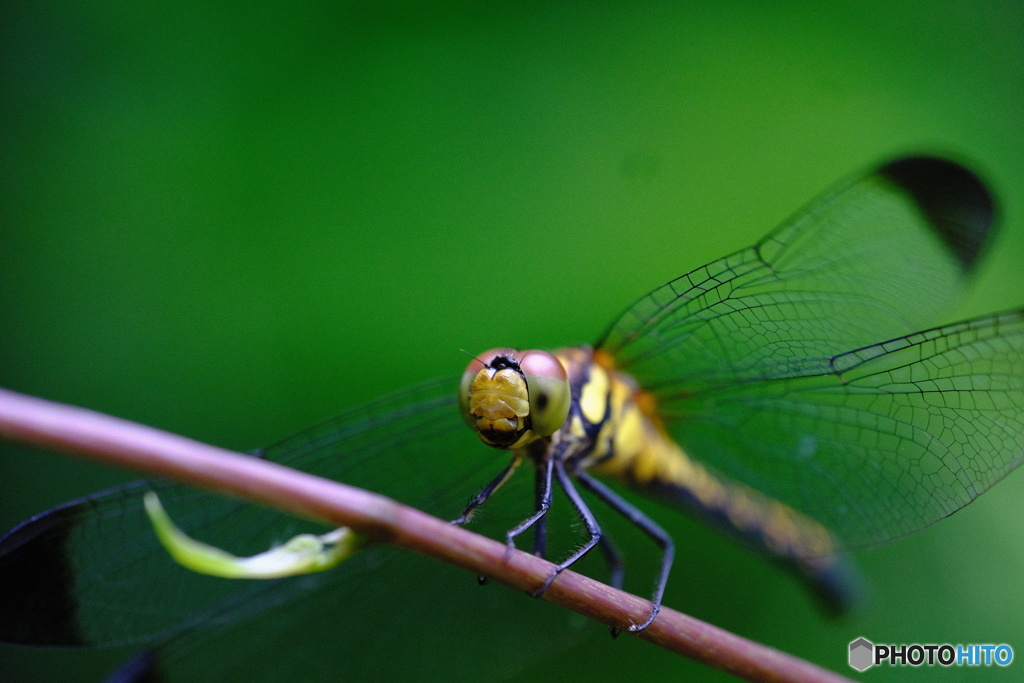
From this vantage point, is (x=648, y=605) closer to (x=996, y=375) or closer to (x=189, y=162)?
(x=996, y=375)

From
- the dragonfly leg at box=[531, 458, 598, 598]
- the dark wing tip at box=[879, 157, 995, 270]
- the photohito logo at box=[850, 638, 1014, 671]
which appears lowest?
the photohito logo at box=[850, 638, 1014, 671]

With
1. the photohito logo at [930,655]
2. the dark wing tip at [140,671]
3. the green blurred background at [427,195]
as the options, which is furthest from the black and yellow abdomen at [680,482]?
the dark wing tip at [140,671]

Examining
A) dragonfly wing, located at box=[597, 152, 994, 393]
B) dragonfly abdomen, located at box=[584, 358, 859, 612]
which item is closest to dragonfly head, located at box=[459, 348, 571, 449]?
dragonfly wing, located at box=[597, 152, 994, 393]

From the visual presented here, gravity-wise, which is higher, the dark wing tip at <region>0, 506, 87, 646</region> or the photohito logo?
the dark wing tip at <region>0, 506, 87, 646</region>

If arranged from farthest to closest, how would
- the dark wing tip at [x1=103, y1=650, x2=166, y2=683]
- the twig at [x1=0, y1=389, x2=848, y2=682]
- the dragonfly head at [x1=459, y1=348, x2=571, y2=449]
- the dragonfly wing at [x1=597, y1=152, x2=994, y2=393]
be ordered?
the dragonfly wing at [x1=597, y1=152, x2=994, y2=393] → the dark wing tip at [x1=103, y1=650, x2=166, y2=683] → the dragonfly head at [x1=459, y1=348, x2=571, y2=449] → the twig at [x1=0, y1=389, x2=848, y2=682]

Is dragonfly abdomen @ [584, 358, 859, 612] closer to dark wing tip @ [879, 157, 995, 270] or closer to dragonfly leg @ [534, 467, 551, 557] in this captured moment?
dragonfly leg @ [534, 467, 551, 557]

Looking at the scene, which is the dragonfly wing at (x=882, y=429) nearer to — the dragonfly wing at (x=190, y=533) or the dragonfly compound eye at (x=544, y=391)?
the dragonfly compound eye at (x=544, y=391)
